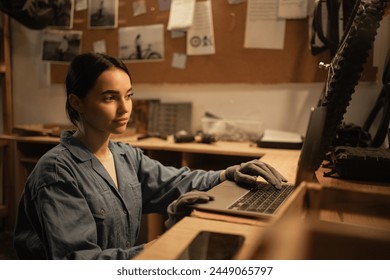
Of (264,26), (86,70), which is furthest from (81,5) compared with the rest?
(86,70)

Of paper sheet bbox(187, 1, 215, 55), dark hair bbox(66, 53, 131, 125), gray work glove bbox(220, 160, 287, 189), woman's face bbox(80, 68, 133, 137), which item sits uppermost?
paper sheet bbox(187, 1, 215, 55)

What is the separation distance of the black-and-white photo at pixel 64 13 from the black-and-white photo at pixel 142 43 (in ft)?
1.17

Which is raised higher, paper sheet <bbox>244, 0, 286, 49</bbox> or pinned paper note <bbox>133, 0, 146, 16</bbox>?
pinned paper note <bbox>133, 0, 146, 16</bbox>

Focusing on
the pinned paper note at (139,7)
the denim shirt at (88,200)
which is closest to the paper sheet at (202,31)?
the pinned paper note at (139,7)

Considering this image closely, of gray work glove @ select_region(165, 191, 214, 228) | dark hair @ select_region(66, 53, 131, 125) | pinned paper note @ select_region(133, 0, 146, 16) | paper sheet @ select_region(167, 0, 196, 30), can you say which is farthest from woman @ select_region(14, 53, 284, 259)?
pinned paper note @ select_region(133, 0, 146, 16)

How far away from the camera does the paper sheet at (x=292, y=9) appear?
1.83 m

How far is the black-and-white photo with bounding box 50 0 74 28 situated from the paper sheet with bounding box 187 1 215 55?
2.63 ft

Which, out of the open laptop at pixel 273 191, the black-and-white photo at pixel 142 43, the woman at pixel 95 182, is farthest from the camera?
the black-and-white photo at pixel 142 43

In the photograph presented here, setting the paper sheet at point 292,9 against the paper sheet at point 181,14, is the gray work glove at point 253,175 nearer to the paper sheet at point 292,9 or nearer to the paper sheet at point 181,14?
the paper sheet at point 292,9

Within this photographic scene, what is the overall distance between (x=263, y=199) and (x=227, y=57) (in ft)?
4.30

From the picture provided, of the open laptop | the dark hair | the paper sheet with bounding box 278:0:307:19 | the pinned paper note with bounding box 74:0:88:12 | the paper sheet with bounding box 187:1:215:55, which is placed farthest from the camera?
the pinned paper note with bounding box 74:0:88:12

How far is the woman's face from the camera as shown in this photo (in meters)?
0.95

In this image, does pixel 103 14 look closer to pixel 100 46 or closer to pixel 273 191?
pixel 100 46

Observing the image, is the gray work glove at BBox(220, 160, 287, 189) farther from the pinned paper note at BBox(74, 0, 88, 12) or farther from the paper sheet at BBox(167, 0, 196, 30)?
the pinned paper note at BBox(74, 0, 88, 12)
